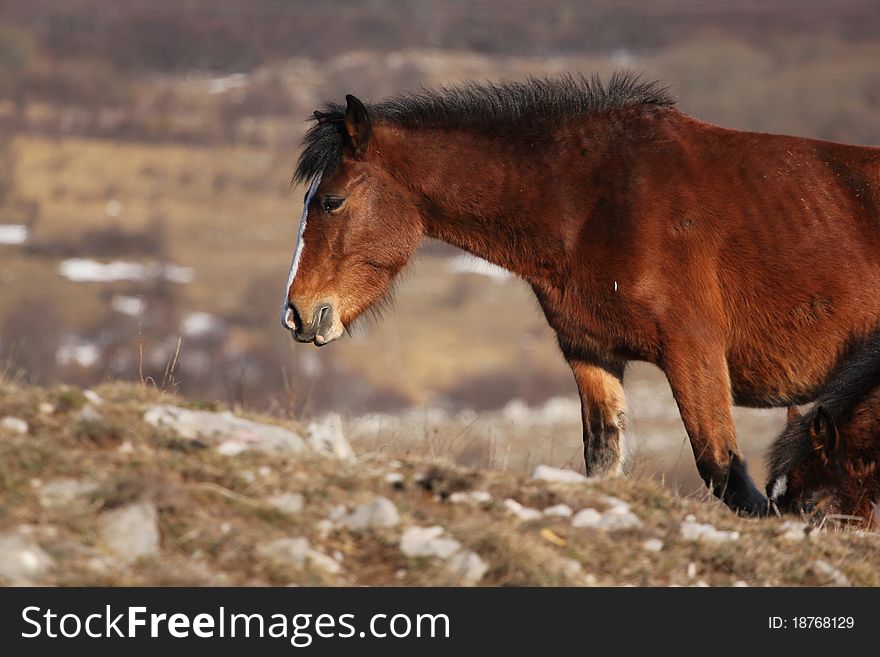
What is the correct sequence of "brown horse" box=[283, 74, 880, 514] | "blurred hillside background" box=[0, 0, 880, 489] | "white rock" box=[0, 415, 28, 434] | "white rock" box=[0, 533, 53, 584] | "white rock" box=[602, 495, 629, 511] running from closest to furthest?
"white rock" box=[0, 533, 53, 584] < "white rock" box=[0, 415, 28, 434] < "white rock" box=[602, 495, 629, 511] < "brown horse" box=[283, 74, 880, 514] < "blurred hillside background" box=[0, 0, 880, 489]

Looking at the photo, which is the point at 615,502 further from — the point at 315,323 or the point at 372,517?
the point at 315,323

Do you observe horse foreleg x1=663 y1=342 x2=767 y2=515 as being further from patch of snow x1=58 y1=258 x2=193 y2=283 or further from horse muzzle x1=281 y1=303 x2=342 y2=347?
patch of snow x1=58 y1=258 x2=193 y2=283

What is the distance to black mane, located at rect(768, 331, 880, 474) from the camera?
7.15 metres

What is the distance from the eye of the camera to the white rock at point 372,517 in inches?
200

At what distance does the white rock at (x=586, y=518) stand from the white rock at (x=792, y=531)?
1.05 m

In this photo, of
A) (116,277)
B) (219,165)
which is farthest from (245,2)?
(116,277)

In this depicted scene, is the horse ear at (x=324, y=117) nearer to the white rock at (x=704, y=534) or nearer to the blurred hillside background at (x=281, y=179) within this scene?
the blurred hillside background at (x=281, y=179)

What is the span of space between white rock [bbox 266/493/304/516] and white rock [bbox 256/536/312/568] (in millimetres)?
231

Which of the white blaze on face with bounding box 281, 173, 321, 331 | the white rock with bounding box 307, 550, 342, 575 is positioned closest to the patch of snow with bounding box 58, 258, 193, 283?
the white blaze on face with bounding box 281, 173, 321, 331

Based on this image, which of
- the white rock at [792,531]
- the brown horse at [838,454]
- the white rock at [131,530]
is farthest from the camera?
the brown horse at [838,454]

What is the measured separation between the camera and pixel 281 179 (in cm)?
5188

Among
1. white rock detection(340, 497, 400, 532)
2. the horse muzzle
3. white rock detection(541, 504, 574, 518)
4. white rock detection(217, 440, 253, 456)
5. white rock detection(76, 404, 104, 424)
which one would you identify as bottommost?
white rock detection(340, 497, 400, 532)

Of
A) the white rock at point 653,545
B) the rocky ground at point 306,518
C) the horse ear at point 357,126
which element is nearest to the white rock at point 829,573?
the rocky ground at point 306,518

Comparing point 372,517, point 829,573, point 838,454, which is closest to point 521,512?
point 372,517
